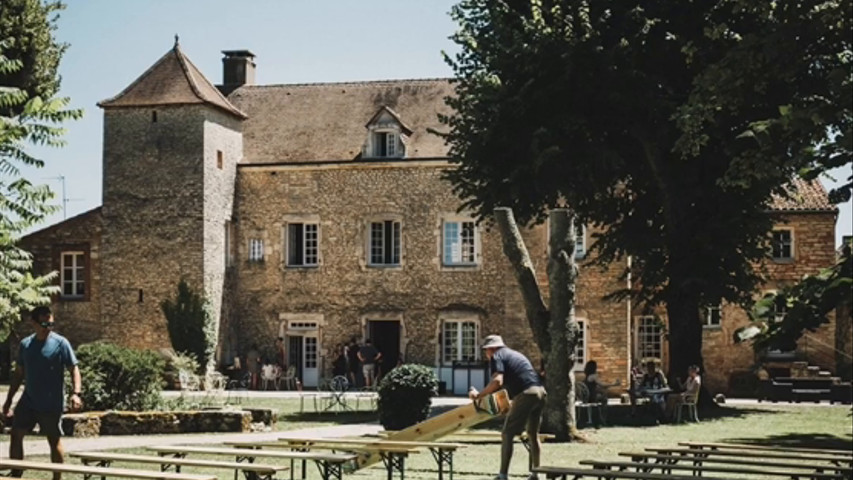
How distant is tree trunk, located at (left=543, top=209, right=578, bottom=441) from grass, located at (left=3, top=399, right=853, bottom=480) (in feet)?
2.14

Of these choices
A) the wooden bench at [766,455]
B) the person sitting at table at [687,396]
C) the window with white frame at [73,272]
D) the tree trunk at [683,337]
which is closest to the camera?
the wooden bench at [766,455]

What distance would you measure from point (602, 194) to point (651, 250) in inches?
63.3

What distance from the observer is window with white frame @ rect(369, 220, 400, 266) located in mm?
37625

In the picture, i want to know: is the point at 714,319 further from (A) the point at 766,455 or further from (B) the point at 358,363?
(A) the point at 766,455

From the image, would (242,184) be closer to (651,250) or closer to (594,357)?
(594,357)

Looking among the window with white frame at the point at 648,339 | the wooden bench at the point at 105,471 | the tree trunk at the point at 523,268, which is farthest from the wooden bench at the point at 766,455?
the window with white frame at the point at 648,339

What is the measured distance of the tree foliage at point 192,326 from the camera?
36000mm

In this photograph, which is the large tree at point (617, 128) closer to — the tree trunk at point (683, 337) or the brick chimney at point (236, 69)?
the tree trunk at point (683, 337)

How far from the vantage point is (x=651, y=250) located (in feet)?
88.1

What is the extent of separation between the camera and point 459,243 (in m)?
37.1

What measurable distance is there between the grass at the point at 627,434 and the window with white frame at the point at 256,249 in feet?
26.4

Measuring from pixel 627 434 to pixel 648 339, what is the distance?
15.6m

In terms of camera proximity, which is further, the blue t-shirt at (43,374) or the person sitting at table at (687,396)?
the person sitting at table at (687,396)

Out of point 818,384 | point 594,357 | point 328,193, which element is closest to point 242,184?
point 328,193
